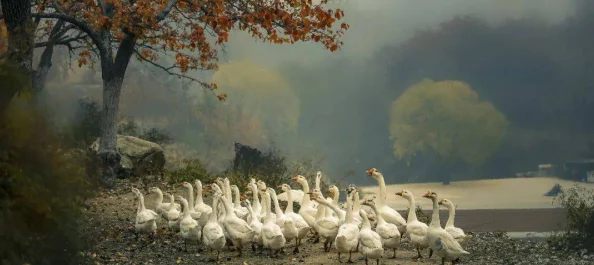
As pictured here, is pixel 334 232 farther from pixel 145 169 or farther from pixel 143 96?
pixel 143 96

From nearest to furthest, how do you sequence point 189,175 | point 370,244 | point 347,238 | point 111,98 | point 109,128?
1. point 370,244
2. point 347,238
3. point 111,98
4. point 109,128
5. point 189,175

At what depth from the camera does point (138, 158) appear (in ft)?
69.5

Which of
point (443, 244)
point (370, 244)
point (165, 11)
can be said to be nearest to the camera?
point (370, 244)

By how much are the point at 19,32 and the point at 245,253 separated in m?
4.77

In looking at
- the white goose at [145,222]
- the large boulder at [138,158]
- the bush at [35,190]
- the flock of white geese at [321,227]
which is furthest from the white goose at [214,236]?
the large boulder at [138,158]

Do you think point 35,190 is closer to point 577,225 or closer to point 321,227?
point 321,227

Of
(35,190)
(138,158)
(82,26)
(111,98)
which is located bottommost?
(35,190)

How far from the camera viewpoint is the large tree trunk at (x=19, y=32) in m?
10.0

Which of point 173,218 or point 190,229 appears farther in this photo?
point 173,218

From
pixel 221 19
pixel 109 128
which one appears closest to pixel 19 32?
pixel 221 19

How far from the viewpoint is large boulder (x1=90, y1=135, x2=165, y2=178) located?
20922 mm

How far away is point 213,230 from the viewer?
12.1m

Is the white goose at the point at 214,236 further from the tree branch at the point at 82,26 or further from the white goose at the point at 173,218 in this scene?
the tree branch at the point at 82,26

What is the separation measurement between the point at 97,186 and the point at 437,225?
5.27m
